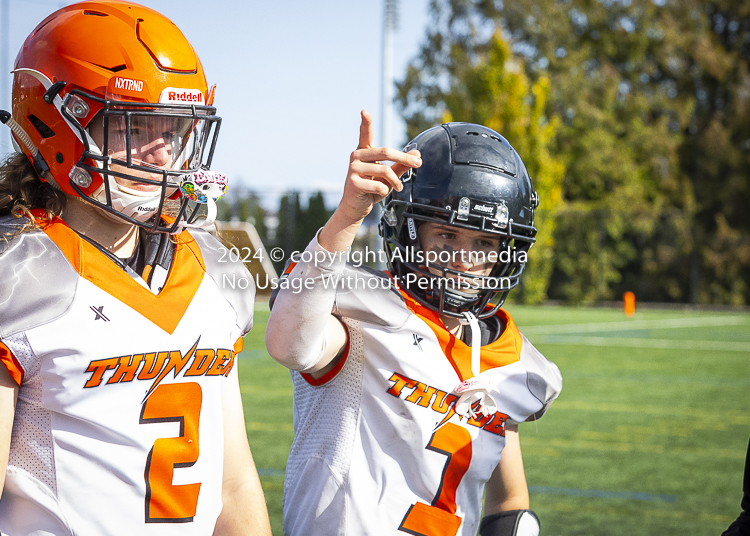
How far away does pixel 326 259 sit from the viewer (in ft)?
5.73

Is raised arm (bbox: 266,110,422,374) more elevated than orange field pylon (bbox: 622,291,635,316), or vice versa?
raised arm (bbox: 266,110,422,374)

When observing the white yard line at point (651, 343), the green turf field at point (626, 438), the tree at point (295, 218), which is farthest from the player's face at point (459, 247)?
the tree at point (295, 218)

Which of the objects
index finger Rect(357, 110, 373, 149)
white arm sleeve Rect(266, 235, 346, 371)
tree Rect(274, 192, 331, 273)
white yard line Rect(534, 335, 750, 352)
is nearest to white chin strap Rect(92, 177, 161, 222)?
white arm sleeve Rect(266, 235, 346, 371)

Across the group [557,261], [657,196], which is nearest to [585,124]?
[657,196]

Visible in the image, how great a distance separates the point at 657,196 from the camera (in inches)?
1125

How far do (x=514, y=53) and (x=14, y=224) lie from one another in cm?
2941

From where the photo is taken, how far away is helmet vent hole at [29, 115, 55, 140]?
1795 millimetres

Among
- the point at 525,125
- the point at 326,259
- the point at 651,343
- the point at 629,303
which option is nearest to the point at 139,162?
the point at 326,259

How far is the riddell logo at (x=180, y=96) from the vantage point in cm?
179

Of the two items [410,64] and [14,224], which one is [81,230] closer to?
[14,224]

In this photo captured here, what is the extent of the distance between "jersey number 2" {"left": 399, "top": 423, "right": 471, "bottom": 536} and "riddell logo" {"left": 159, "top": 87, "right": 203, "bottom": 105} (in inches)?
41.8

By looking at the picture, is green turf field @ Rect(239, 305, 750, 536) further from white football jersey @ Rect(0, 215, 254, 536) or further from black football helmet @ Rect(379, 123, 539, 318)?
white football jersey @ Rect(0, 215, 254, 536)

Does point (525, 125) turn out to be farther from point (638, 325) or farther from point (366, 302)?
point (366, 302)

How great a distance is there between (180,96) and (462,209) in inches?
33.5
